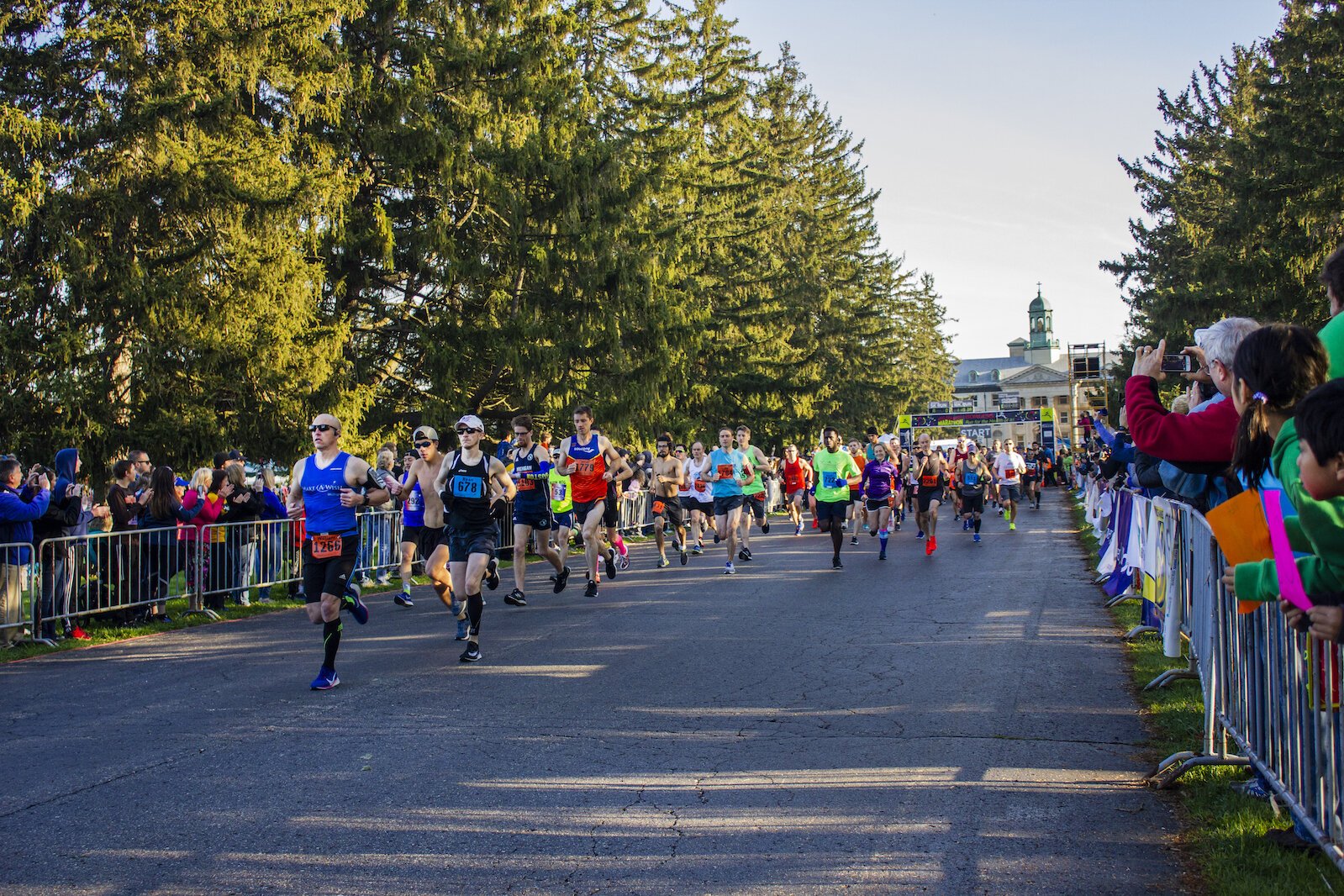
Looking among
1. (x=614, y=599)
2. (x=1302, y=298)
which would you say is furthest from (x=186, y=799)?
(x=1302, y=298)

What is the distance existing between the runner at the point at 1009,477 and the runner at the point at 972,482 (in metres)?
2.86

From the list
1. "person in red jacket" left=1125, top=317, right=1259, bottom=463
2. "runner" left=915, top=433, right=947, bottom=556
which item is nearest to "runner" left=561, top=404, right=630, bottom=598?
"runner" left=915, top=433, right=947, bottom=556

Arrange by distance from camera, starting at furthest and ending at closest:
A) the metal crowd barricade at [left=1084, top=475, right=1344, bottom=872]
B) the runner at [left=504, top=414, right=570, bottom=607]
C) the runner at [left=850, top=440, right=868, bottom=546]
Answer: the runner at [left=850, top=440, right=868, bottom=546]
the runner at [left=504, top=414, right=570, bottom=607]
the metal crowd barricade at [left=1084, top=475, right=1344, bottom=872]

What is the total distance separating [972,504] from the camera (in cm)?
2283

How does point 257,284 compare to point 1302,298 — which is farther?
point 1302,298

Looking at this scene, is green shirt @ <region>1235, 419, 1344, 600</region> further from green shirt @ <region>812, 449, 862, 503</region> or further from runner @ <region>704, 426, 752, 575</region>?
runner @ <region>704, 426, 752, 575</region>

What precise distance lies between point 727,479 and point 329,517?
31.0 feet

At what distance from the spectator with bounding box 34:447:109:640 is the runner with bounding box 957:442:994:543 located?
15786 mm

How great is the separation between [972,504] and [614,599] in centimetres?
1168

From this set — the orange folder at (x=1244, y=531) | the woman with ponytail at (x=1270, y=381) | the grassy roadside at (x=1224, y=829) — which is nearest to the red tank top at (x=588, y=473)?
the grassy roadside at (x=1224, y=829)

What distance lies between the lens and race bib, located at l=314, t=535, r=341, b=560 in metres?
8.52

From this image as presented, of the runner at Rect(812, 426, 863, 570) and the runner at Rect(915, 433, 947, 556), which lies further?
the runner at Rect(915, 433, 947, 556)

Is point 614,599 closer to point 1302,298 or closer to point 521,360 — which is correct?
point 521,360

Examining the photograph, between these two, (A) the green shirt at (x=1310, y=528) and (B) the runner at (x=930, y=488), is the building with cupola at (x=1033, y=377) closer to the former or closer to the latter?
(B) the runner at (x=930, y=488)
